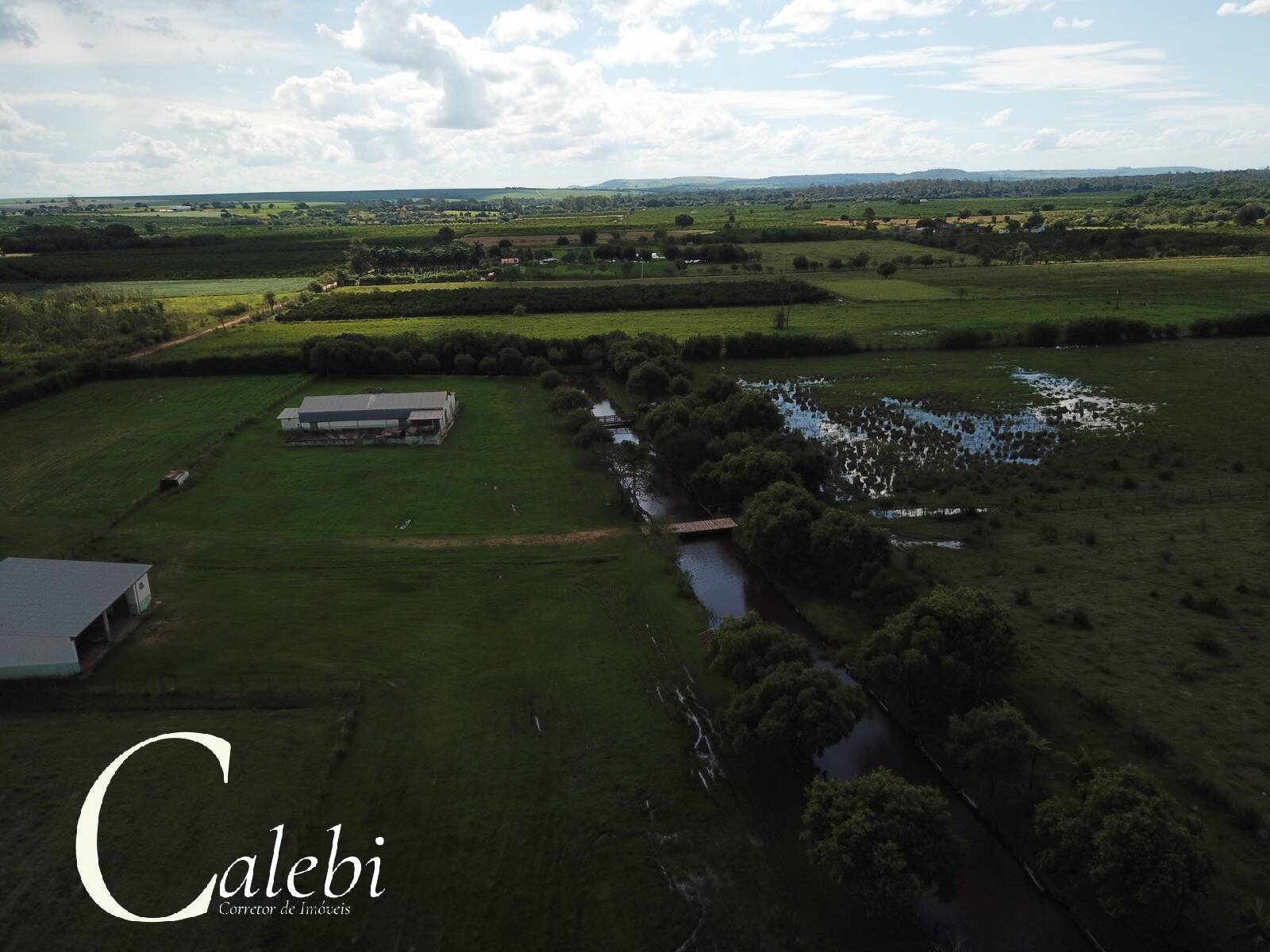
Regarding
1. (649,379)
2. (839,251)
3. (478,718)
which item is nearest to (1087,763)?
(478,718)

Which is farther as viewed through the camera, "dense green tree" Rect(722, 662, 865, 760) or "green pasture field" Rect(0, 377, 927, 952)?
"dense green tree" Rect(722, 662, 865, 760)

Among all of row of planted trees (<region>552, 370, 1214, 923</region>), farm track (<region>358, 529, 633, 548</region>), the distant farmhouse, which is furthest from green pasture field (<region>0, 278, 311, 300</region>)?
row of planted trees (<region>552, 370, 1214, 923</region>)

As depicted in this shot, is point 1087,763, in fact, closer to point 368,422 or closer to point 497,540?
point 497,540

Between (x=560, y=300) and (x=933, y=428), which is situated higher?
(x=560, y=300)

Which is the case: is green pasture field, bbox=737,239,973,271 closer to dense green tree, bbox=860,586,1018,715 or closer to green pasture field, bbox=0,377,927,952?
green pasture field, bbox=0,377,927,952

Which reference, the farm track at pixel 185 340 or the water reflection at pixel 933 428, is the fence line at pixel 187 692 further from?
the farm track at pixel 185 340
